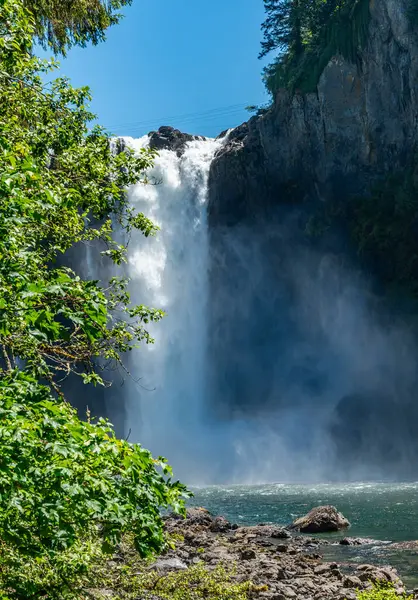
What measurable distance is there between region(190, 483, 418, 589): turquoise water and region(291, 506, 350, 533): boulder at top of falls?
33 cm

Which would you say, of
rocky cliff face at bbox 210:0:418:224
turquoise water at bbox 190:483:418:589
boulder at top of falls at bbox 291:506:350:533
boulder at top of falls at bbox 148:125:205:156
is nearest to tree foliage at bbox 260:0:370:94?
rocky cliff face at bbox 210:0:418:224

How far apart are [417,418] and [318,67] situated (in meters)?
19.6

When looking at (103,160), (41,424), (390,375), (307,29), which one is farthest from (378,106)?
(41,424)

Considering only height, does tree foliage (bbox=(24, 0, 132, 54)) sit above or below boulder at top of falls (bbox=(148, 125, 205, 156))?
below

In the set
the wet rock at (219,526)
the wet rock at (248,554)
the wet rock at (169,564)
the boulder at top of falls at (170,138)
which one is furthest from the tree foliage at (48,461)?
the boulder at top of falls at (170,138)

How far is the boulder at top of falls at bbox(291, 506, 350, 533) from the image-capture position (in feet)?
49.8

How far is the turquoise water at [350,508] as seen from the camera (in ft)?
39.3

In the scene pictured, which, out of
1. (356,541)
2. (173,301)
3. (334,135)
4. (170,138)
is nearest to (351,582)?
(356,541)

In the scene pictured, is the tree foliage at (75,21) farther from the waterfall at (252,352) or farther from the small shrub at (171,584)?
the waterfall at (252,352)

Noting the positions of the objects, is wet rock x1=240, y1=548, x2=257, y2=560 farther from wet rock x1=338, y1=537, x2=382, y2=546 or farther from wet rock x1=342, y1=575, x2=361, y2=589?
wet rock x1=338, y1=537, x2=382, y2=546

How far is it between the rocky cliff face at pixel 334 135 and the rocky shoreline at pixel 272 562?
23990mm

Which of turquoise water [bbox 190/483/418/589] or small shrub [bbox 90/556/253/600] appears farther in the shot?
turquoise water [bbox 190/483/418/589]

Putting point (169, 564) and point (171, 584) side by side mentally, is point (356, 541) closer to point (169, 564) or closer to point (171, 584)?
point (169, 564)

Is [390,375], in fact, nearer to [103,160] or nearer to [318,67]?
[318,67]
